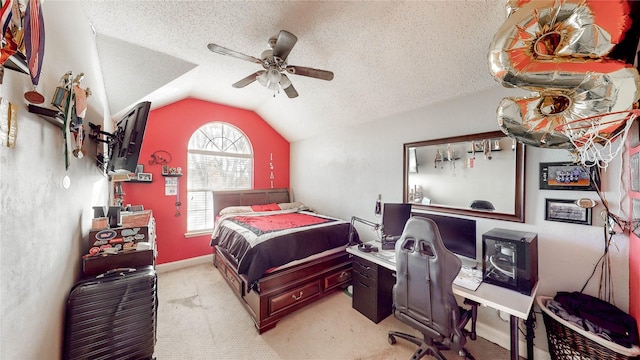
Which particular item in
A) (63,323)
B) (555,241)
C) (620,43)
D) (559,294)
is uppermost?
(620,43)

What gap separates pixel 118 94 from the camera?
250 centimetres

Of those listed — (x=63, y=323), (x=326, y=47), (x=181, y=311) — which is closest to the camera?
(x=63, y=323)

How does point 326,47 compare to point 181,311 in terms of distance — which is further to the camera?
point 181,311

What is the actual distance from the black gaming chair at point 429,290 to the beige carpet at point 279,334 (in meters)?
0.43

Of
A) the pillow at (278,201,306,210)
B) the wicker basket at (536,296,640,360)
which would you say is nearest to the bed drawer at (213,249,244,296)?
the pillow at (278,201,306,210)

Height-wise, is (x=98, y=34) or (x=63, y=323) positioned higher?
(x=98, y=34)

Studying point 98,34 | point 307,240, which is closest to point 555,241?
point 307,240

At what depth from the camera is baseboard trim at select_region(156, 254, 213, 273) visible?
3519 millimetres

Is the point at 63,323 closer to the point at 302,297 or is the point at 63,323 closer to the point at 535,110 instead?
the point at 302,297

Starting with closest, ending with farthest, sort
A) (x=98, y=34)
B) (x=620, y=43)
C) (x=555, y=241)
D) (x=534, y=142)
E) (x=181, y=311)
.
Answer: (x=620, y=43) < (x=534, y=142) < (x=555, y=241) < (x=98, y=34) < (x=181, y=311)

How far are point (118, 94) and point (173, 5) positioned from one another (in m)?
1.40

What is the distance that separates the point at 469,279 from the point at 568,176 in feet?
3.76

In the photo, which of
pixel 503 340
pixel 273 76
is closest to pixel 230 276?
pixel 273 76

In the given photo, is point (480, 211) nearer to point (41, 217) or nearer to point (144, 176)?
point (41, 217)
